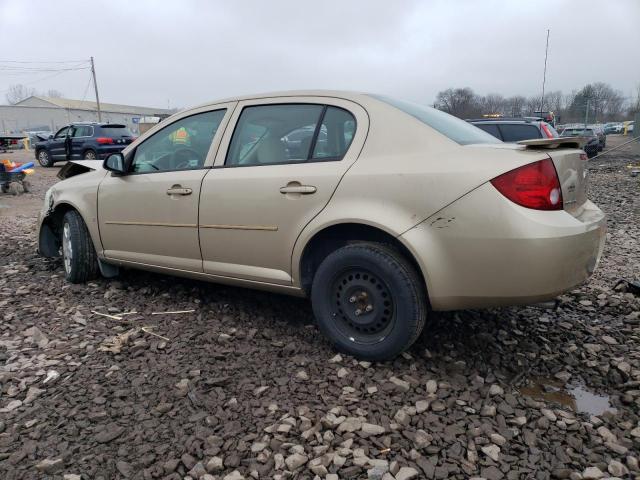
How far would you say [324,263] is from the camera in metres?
2.93

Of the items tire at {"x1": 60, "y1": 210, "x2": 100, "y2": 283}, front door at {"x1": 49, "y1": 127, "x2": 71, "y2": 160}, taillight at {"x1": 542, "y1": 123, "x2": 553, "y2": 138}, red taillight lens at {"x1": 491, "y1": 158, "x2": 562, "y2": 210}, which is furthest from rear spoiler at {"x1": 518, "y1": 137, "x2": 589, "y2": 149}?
front door at {"x1": 49, "y1": 127, "x2": 71, "y2": 160}

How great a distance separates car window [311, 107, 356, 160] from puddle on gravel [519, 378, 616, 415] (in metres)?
1.72

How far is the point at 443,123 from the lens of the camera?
306 cm

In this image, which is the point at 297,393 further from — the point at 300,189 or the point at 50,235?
the point at 50,235

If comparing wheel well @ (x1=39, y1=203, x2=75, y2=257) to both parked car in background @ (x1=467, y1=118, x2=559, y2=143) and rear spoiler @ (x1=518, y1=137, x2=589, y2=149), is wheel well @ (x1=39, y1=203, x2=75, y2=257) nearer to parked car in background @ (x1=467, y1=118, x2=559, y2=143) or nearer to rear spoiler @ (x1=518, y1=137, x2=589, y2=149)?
rear spoiler @ (x1=518, y1=137, x2=589, y2=149)

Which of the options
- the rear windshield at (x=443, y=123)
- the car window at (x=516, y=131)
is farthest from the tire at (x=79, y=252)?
the car window at (x=516, y=131)

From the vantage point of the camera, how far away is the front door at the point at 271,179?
2.93 metres

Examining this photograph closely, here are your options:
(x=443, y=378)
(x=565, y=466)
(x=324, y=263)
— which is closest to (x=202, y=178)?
(x=324, y=263)

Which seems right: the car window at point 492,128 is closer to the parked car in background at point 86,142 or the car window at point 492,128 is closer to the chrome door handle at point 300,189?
the chrome door handle at point 300,189

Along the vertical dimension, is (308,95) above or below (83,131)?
below

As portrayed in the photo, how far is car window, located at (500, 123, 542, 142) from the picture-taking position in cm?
978

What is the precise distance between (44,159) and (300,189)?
19.2 m

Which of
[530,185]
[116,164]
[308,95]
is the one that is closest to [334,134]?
[308,95]

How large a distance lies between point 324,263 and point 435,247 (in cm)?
70
